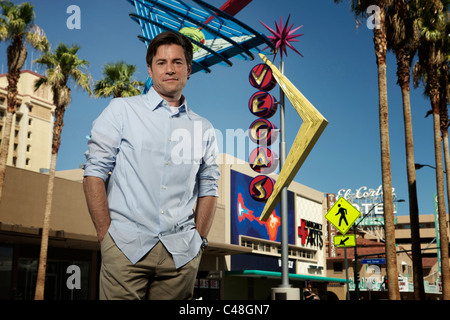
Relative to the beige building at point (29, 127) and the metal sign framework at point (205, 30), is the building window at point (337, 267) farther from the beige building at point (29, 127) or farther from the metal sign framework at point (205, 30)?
the beige building at point (29, 127)

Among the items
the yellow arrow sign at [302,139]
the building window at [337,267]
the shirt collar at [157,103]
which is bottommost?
the shirt collar at [157,103]

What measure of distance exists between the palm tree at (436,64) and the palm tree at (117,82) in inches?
615

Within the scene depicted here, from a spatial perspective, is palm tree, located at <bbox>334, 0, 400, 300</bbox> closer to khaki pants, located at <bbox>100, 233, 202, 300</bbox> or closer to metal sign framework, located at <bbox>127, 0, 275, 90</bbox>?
metal sign framework, located at <bbox>127, 0, 275, 90</bbox>

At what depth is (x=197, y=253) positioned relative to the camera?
2514 mm

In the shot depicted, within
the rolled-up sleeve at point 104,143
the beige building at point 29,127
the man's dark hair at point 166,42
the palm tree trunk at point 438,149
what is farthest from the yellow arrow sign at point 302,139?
the beige building at point 29,127

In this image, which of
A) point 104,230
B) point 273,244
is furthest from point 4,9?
point 273,244

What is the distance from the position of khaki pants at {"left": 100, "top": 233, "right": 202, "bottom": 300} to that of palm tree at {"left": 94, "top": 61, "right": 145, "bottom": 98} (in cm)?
2601

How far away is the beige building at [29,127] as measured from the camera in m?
105

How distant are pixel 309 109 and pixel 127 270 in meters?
16.3

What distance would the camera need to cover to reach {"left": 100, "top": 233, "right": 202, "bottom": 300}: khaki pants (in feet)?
7.57

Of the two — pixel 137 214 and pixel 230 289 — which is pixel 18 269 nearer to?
pixel 230 289

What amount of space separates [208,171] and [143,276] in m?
0.71

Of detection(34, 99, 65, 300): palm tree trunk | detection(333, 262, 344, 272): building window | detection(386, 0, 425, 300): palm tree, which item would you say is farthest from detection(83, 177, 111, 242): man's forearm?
detection(333, 262, 344, 272): building window

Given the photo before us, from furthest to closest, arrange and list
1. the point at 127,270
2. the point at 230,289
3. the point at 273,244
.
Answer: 1. the point at 273,244
2. the point at 230,289
3. the point at 127,270
